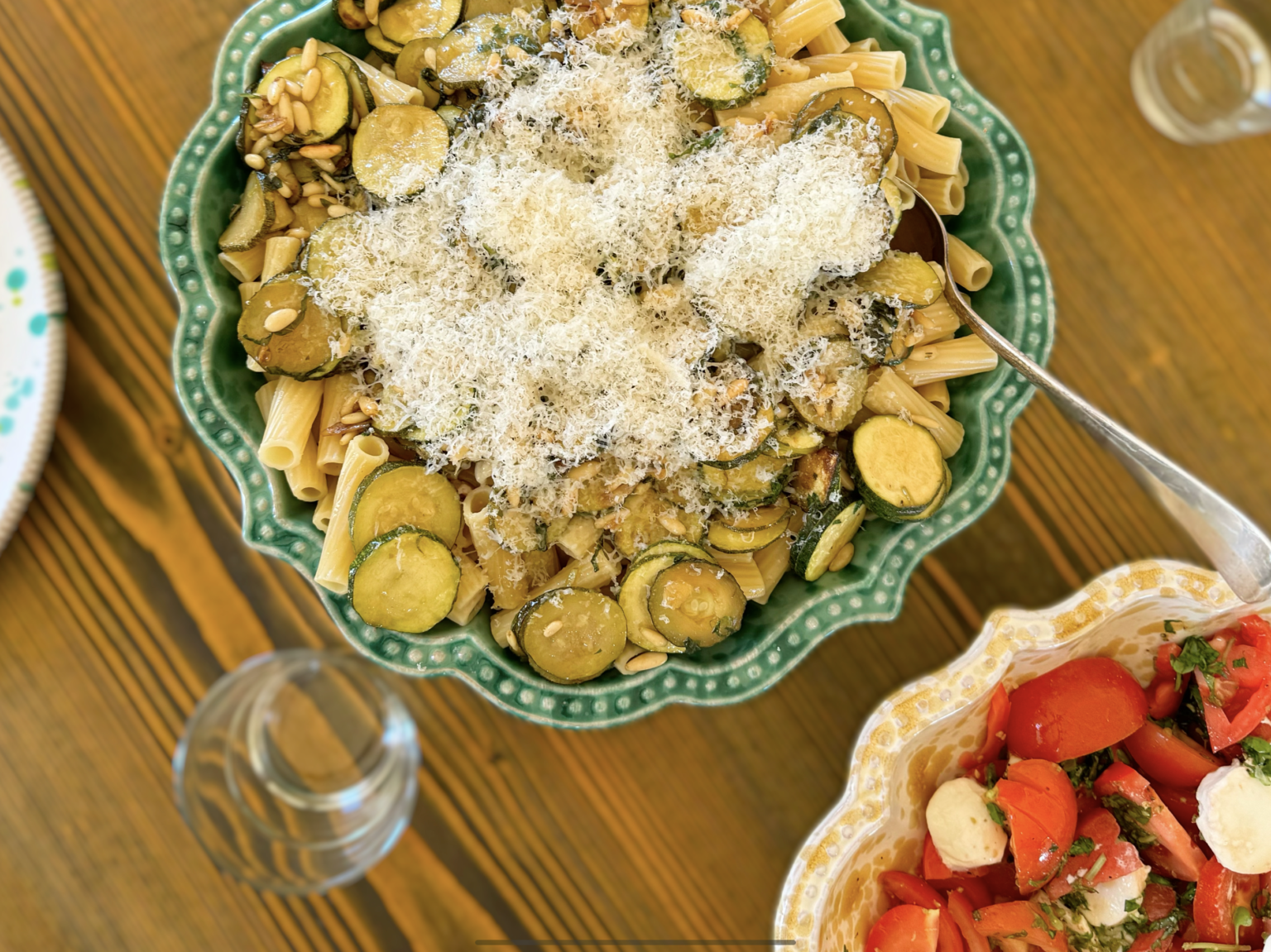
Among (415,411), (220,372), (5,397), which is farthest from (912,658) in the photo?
(5,397)

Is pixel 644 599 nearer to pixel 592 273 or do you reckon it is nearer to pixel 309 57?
pixel 592 273

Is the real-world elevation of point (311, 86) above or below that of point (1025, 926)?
above

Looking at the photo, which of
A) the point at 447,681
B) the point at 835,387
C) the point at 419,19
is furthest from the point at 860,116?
the point at 447,681

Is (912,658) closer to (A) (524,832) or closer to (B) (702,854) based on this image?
(B) (702,854)

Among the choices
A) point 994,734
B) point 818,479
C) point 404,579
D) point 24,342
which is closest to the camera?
point 404,579

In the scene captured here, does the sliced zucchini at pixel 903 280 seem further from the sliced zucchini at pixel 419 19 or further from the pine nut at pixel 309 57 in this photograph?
the pine nut at pixel 309 57

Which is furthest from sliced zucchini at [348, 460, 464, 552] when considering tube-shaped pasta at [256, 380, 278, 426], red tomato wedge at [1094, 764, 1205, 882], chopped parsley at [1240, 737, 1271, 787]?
chopped parsley at [1240, 737, 1271, 787]

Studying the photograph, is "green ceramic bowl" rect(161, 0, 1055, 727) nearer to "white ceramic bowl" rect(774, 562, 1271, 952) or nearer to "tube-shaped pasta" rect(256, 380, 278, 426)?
"tube-shaped pasta" rect(256, 380, 278, 426)
